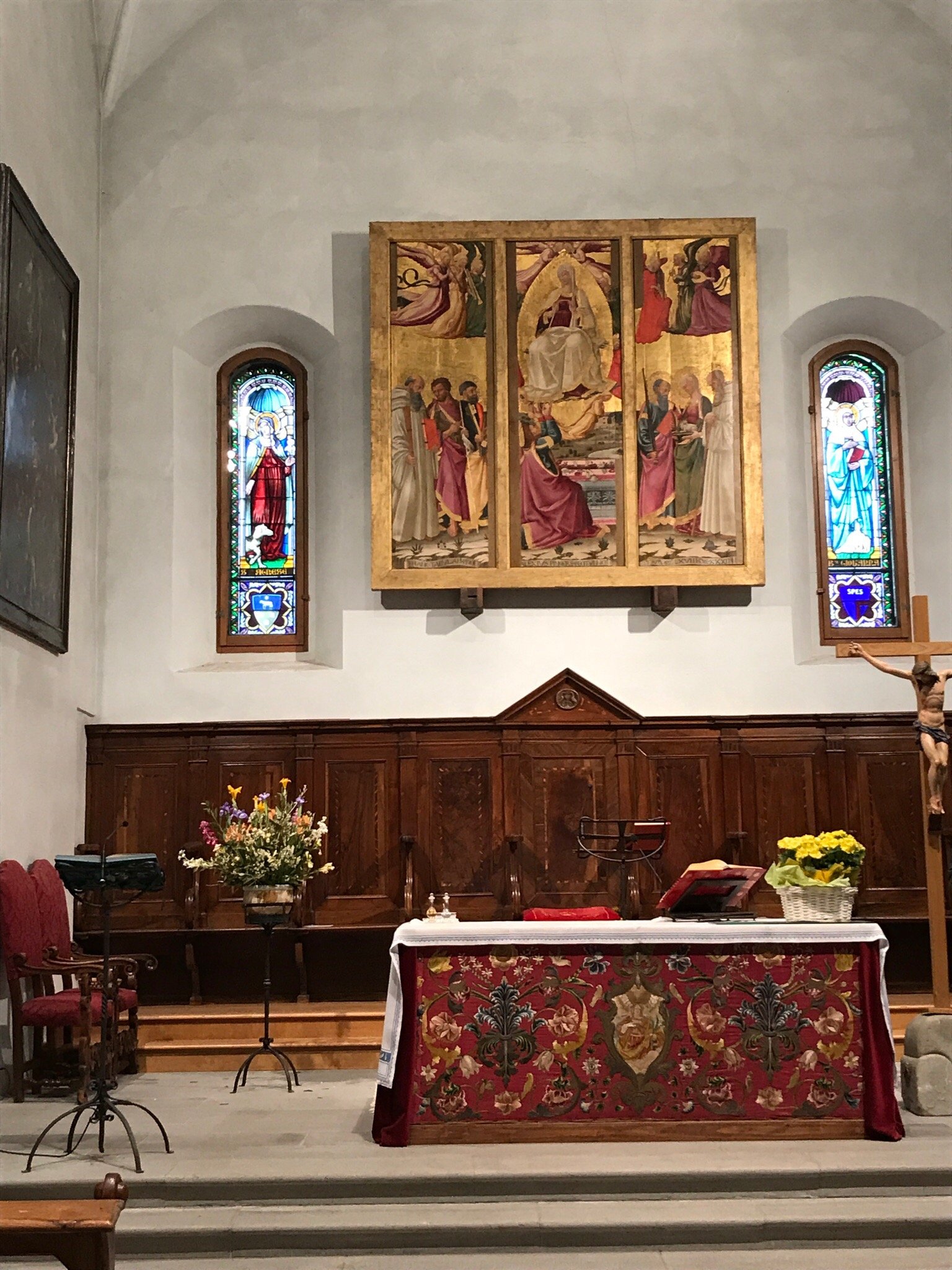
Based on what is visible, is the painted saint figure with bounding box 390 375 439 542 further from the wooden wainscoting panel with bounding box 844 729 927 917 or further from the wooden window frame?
the wooden wainscoting panel with bounding box 844 729 927 917

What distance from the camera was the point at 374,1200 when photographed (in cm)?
589

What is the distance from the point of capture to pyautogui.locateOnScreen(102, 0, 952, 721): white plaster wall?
10.7 meters

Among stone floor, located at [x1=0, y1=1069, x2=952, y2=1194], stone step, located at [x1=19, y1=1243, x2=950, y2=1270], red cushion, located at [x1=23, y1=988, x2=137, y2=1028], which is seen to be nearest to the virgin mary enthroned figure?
red cushion, located at [x1=23, y1=988, x2=137, y2=1028]

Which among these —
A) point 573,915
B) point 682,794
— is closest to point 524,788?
point 682,794

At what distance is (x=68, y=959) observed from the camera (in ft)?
27.2

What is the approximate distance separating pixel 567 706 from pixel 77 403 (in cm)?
398

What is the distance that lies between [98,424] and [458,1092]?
611 cm

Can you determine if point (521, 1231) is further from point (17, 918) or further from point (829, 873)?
point (17, 918)

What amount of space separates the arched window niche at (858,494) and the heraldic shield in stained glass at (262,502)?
3.94 metres

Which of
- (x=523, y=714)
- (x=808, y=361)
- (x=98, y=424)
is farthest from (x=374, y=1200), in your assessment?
(x=808, y=361)

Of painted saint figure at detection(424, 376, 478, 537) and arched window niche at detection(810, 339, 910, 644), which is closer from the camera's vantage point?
painted saint figure at detection(424, 376, 478, 537)

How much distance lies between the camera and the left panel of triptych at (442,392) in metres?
10.5

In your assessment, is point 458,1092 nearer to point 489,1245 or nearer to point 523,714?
point 489,1245

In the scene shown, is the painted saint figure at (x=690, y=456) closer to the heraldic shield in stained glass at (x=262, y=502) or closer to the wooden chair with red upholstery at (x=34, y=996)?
the heraldic shield in stained glass at (x=262, y=502)
